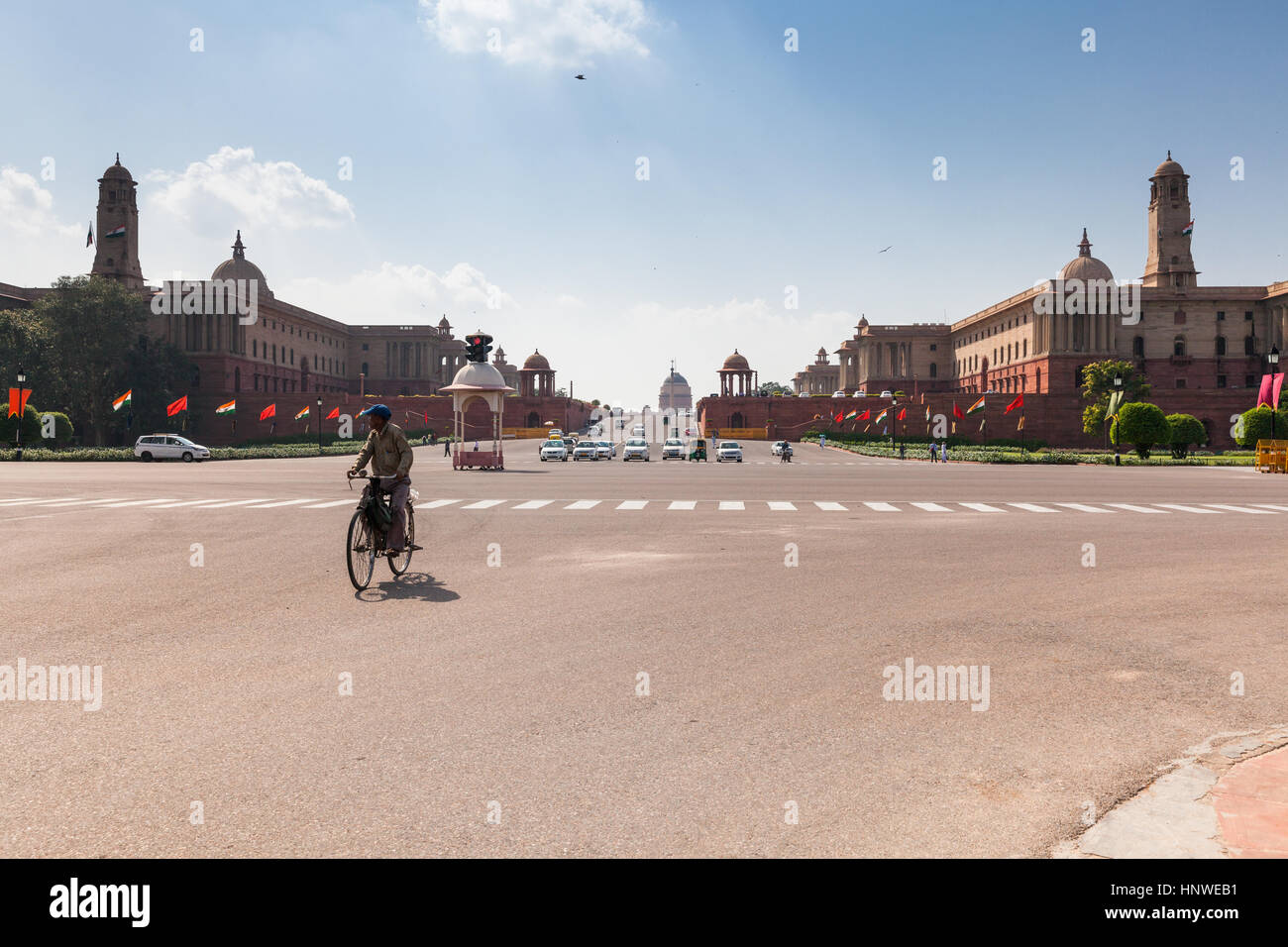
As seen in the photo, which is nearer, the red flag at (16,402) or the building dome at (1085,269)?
the red flag at (16,402)

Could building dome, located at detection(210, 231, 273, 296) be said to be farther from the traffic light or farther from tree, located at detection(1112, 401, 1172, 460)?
tree, located at detection(1112, 401, 1172, 460)

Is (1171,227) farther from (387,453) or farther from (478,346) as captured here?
(387,453)

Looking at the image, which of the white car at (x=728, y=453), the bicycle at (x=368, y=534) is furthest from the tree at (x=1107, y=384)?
the bicycle at (x=368, y=534)

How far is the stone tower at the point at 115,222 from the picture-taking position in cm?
9112

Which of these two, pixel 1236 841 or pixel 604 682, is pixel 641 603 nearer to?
pixel 604 682

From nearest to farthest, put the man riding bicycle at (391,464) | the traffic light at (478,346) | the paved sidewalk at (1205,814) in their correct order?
the paved sidewalk at (1205,814), the man riding bicycle at (391,464), the traffic light at (478,346)

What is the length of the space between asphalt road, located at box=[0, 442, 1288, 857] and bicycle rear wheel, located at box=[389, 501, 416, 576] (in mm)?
282

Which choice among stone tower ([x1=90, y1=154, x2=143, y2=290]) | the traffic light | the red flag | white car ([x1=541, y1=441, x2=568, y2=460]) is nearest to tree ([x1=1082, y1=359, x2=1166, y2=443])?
white car ([x1=541, y1=441, x2=568, y2=460])

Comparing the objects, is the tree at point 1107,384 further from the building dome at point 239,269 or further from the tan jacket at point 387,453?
the building dome at point 239,269

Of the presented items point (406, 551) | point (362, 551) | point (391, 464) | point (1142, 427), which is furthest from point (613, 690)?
point (1142, 427)

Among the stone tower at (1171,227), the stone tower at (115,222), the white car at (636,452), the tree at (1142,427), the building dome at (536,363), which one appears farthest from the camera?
the building dome at (536,363)

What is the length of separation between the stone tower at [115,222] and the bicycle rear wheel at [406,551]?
94.7 metres

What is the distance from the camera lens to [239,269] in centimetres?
10200
